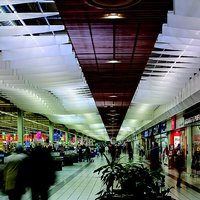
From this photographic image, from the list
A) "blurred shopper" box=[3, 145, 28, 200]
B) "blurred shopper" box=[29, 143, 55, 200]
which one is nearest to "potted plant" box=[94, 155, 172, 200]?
"blurred shopper" box=[29, 143, 55, 200]

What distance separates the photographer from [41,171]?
7094mm

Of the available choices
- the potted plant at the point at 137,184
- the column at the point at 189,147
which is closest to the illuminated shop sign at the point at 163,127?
the column at the point at 189,147

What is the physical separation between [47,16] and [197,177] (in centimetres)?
1233

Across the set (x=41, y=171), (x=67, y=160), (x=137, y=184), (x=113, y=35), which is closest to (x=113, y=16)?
(x=113, y=35)

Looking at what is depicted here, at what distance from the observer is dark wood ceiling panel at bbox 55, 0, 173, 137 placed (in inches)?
314

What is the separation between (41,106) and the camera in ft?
86.7

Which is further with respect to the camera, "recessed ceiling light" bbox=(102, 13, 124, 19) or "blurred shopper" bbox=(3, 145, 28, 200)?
"recessed ceiling light" bbox=(102, 13, 124, 19)

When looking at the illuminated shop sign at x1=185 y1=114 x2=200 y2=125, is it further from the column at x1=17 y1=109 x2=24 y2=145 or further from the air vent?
the column at x1=17 y1=109 x2=24 y2=145

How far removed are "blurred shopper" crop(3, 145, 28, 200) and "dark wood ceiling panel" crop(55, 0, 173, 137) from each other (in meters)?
3.20

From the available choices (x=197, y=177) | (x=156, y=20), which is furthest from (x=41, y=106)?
(x=156, y=20)

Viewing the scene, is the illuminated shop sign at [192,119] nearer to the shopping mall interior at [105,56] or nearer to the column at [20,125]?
the shopping mall interior at [105,56]

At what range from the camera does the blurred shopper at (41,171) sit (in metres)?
7.08

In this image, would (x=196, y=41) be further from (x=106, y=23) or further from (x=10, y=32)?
(x=10, y=32)

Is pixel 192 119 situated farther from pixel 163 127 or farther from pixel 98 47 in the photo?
pixel 163 127
